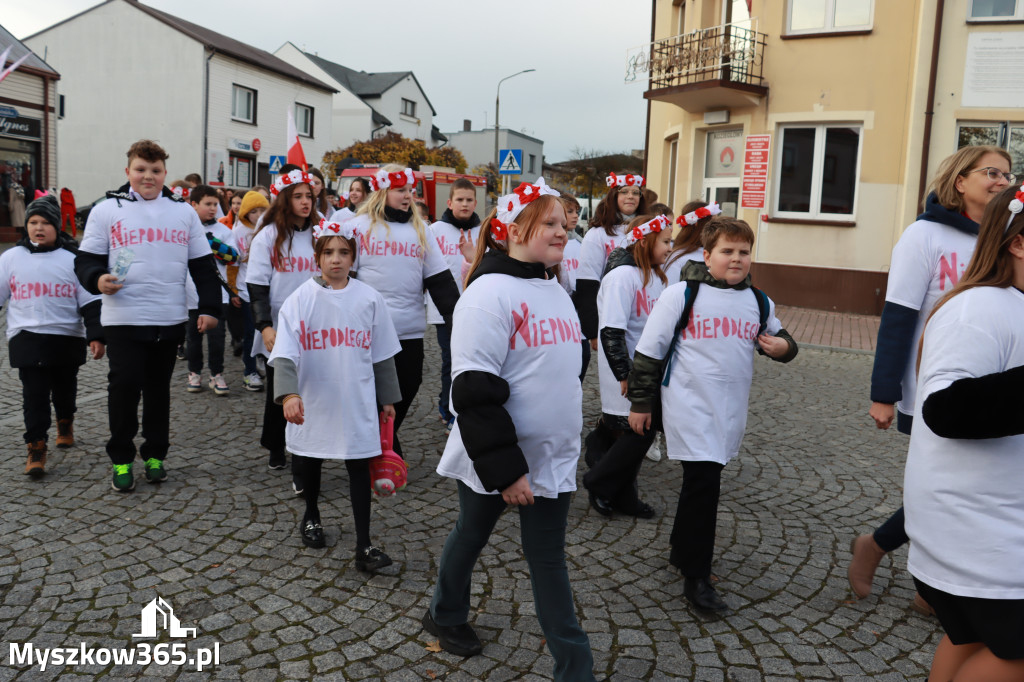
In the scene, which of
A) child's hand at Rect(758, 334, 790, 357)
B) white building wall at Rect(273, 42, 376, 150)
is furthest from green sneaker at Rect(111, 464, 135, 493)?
white building wall at Rect(273, 42, 376, 150)

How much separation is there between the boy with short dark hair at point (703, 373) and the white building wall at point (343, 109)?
1888 inches

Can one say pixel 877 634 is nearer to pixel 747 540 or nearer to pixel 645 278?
pixel 747 540

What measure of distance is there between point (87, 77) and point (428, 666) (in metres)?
39.2

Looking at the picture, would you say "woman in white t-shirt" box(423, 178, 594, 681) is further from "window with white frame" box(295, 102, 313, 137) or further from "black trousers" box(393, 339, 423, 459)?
"window with white frame" box(295, 102, 313, 137)

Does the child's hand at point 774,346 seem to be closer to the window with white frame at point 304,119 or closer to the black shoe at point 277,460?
the black shoe at point 277,460

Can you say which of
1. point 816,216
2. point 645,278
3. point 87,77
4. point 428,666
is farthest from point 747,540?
point 87,77

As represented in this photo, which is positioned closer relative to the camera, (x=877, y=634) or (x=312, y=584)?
(x=877, y=634)

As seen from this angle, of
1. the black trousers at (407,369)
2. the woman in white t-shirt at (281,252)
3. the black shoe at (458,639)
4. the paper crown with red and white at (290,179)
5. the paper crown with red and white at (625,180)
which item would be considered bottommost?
the black shoe at (458,639)

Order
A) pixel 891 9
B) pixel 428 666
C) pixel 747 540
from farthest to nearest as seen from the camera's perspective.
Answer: pixel 891 9 < pixel 747 540 < pixel 428 666

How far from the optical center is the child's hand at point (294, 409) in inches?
147

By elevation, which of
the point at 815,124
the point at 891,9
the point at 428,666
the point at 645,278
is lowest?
the point at 428,666

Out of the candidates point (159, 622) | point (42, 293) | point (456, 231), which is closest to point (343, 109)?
point (456, 231)

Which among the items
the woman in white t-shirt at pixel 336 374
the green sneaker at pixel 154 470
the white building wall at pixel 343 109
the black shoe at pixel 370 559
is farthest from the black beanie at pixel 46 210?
the white building wall at pixel 343 109

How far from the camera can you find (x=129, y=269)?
5.02 m
